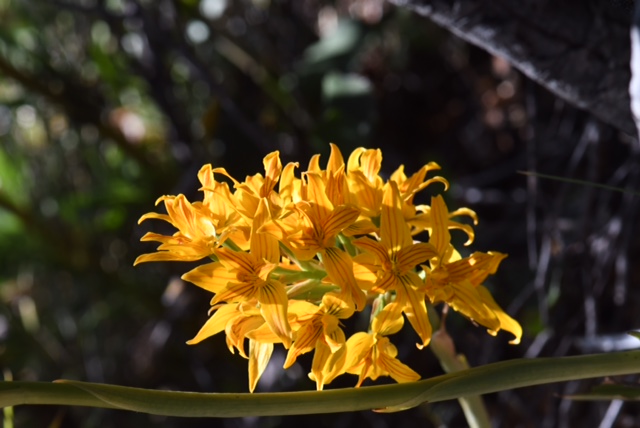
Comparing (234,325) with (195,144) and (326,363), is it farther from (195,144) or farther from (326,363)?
(195,144)

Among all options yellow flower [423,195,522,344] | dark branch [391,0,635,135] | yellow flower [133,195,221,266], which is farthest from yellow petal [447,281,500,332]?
dark branch [391,0,635,135]

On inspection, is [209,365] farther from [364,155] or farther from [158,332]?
→ [364,155]

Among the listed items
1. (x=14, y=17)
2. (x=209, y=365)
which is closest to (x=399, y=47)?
(x=209, y=365)

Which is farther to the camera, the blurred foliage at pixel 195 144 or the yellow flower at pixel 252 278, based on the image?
the blurred foliage at pixel 195 144

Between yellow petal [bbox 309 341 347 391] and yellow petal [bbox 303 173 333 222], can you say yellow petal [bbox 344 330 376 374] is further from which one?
yellow petal [bbox 303 173 333 222]

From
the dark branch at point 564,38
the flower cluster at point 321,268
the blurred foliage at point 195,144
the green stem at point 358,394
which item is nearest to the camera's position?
the green stem at point 358,394

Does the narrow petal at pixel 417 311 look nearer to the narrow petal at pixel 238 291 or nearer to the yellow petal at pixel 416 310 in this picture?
the yellow petal at pixel 416 310

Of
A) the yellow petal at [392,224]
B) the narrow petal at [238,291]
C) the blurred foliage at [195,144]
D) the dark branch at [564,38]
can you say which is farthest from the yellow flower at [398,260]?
the blurred foliage at [195,144]
